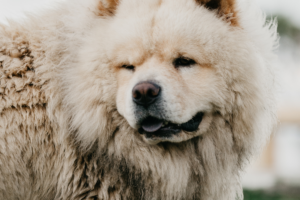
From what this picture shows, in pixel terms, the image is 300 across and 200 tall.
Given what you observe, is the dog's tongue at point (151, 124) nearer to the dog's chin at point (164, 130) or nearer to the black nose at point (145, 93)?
the dog's chin at point (164, 130)

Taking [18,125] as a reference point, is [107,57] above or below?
Answer: above

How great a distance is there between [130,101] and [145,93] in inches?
6.0

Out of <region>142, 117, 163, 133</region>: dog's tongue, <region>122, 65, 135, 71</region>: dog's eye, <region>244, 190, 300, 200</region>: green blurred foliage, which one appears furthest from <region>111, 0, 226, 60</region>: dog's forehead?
<region>244, 190, 300, 200</region>: green blurred foliage

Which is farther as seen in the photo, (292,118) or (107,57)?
Answer: (292,118)

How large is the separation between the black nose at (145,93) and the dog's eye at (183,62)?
319 millimetres

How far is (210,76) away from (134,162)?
3.32 feet

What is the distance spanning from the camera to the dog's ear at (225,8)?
298 centimetres

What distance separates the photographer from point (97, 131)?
3.01m

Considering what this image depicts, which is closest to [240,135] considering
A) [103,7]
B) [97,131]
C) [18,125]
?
[97,131]

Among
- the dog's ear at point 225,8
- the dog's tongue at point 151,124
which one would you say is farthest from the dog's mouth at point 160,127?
the dog's ear at point 225,8

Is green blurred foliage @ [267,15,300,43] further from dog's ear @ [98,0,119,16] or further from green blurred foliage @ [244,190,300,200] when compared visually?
dog's ear @ [98,0,119,16]

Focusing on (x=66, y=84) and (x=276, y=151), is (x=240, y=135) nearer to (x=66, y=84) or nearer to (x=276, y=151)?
(x=66, y=84)

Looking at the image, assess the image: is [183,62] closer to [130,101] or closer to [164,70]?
[164,70]

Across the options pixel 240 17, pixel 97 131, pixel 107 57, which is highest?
pixel 240 17
